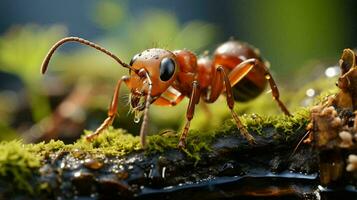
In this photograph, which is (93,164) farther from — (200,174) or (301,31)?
(301,31)

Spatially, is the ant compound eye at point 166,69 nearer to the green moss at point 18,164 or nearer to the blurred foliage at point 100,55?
the green moss at point 18,164

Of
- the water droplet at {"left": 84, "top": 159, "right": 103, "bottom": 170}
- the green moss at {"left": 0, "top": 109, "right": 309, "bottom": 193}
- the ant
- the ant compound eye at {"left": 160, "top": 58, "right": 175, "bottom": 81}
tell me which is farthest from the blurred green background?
the water droplet at {"left": 84, "top": 159, "right": 103, "bottom": 170}

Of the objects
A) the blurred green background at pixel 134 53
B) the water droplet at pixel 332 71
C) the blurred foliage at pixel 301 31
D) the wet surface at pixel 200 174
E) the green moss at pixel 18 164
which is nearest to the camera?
the green moss at pixel 18 164

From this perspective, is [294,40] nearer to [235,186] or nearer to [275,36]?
[275,36]

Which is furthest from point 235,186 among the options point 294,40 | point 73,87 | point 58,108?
point 294,40

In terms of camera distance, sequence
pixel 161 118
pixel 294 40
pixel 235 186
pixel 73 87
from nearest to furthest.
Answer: pixel 235 186, pixel 161 118, pixel 73 87, pixel 294 40

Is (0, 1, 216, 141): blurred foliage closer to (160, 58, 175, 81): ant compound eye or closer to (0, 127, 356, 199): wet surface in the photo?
(160, 58, 175, 81): ant compound eye

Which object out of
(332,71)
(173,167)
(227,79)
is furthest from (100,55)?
(173,167)

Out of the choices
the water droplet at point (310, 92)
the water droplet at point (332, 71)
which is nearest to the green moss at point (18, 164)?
the water droplet at point (310, 92)
